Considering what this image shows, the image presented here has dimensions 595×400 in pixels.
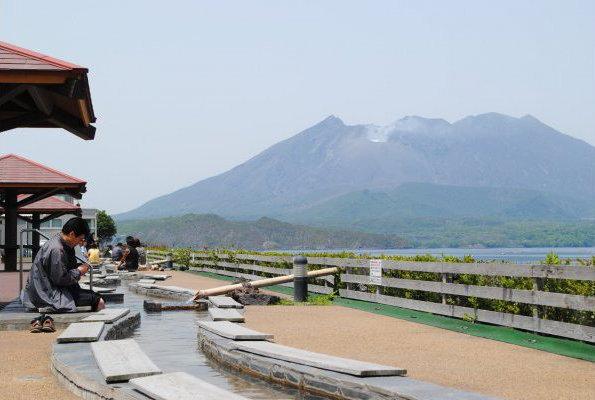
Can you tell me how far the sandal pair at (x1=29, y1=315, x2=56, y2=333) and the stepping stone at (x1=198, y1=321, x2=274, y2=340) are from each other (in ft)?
7.41

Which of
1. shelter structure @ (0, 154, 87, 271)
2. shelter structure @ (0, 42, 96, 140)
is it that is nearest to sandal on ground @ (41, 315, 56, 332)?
shelter structure @ (0, 42, 96, 140)

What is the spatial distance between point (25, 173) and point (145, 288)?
297 inches

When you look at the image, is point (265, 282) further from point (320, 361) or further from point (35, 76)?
point (320, 361)

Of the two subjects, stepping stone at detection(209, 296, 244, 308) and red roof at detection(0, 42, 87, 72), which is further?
stepping stone at detection(209, 296, 244, 308)

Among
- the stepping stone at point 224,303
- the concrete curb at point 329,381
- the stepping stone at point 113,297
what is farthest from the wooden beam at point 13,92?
the stepping stone at point 113,297

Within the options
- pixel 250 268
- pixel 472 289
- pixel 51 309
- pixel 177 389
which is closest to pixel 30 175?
pixel 250 268

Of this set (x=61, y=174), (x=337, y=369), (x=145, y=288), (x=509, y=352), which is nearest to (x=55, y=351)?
(x=337, y=369)

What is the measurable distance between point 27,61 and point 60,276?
3.34m

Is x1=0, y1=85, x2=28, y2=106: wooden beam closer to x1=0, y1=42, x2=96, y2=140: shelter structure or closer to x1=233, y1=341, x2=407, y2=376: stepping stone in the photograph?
x1=0, y1=42, x2=96, y2=140: shelter structure

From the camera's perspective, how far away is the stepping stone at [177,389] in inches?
230

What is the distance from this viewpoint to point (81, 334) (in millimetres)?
9688

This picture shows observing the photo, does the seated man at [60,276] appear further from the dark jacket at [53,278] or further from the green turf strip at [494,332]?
the green turf strip at [494,332]

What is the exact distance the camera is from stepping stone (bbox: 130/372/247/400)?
230 inches

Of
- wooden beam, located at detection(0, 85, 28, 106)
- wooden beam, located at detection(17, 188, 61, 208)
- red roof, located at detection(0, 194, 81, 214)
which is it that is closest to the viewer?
wooden beam, located at detection(0, 85, 28, 106)
